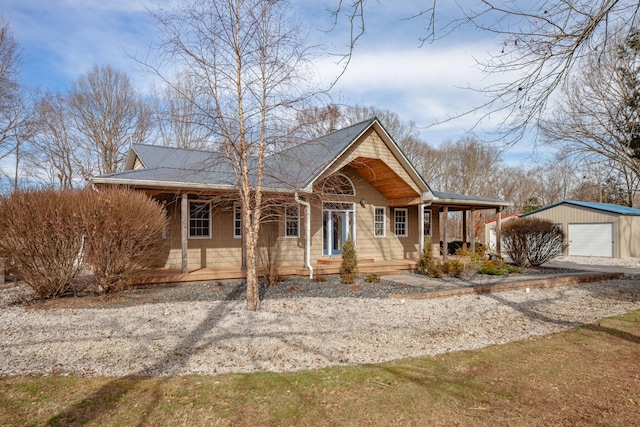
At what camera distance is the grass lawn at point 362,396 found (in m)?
3.41

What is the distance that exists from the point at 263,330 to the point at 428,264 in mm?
8010

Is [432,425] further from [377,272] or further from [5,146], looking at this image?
[5,146]

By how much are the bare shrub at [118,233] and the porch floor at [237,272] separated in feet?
2.67

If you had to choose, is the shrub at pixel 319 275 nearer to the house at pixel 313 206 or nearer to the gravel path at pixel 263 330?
the house at pixel 313 206

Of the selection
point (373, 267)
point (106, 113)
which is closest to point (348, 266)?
point (373, 267)

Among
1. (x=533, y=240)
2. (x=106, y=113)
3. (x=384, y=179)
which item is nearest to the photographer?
(x=384, y=179)

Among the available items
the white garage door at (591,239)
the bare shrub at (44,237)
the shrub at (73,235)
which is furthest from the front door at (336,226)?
the white garage door at (591,239)

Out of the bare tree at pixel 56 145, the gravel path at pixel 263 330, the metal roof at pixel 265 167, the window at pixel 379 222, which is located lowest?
the gravel path at pixel 263 330

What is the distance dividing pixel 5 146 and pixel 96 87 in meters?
7.02

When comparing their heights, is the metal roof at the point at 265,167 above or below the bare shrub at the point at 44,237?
above

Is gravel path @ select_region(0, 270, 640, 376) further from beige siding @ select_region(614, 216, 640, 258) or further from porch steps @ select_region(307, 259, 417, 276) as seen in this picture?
beige siding @ select_region(614, 216, 640, 258)

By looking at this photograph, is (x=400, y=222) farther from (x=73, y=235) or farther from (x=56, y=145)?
(x=56, y=145)

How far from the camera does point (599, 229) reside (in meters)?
23.0

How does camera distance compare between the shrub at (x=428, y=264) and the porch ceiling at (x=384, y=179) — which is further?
the porch ceiling at (x=384, y=179)
